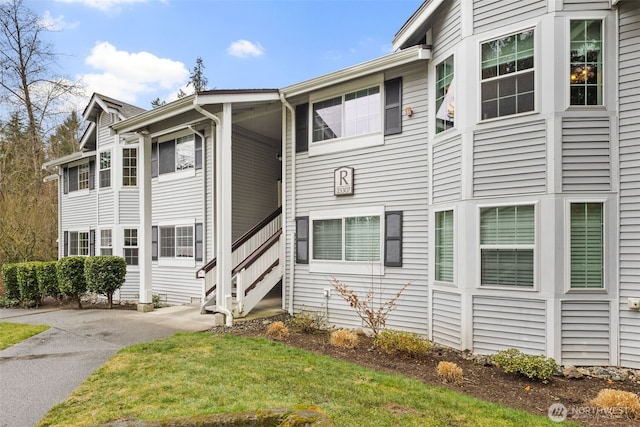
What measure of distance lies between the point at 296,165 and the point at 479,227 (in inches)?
178

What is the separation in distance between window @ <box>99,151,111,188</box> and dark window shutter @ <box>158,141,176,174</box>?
296 centimetres

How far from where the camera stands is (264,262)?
8625 mm

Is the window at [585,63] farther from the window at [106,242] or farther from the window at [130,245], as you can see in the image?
the window at [106,242]

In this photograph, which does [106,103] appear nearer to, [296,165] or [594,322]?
[296,165]

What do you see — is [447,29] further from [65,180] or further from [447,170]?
[65,180]

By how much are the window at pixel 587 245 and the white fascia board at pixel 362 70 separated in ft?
12.4

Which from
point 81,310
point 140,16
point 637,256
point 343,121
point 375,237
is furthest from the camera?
point 140,16

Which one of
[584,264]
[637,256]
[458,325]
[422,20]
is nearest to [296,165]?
[422,20]

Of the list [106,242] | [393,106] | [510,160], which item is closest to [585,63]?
[510,160]

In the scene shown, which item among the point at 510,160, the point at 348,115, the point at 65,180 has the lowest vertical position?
the point at 510,160

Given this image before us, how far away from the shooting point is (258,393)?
13.3ft

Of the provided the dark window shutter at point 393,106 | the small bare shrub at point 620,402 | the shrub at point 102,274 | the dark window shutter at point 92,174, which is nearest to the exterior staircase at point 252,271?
the shrub at point 102,274

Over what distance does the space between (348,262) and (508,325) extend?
10.7ft

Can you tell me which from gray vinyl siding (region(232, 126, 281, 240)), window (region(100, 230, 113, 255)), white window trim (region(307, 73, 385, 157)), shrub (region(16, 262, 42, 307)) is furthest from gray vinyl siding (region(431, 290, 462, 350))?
window (region(100, 230, 113, 255))
